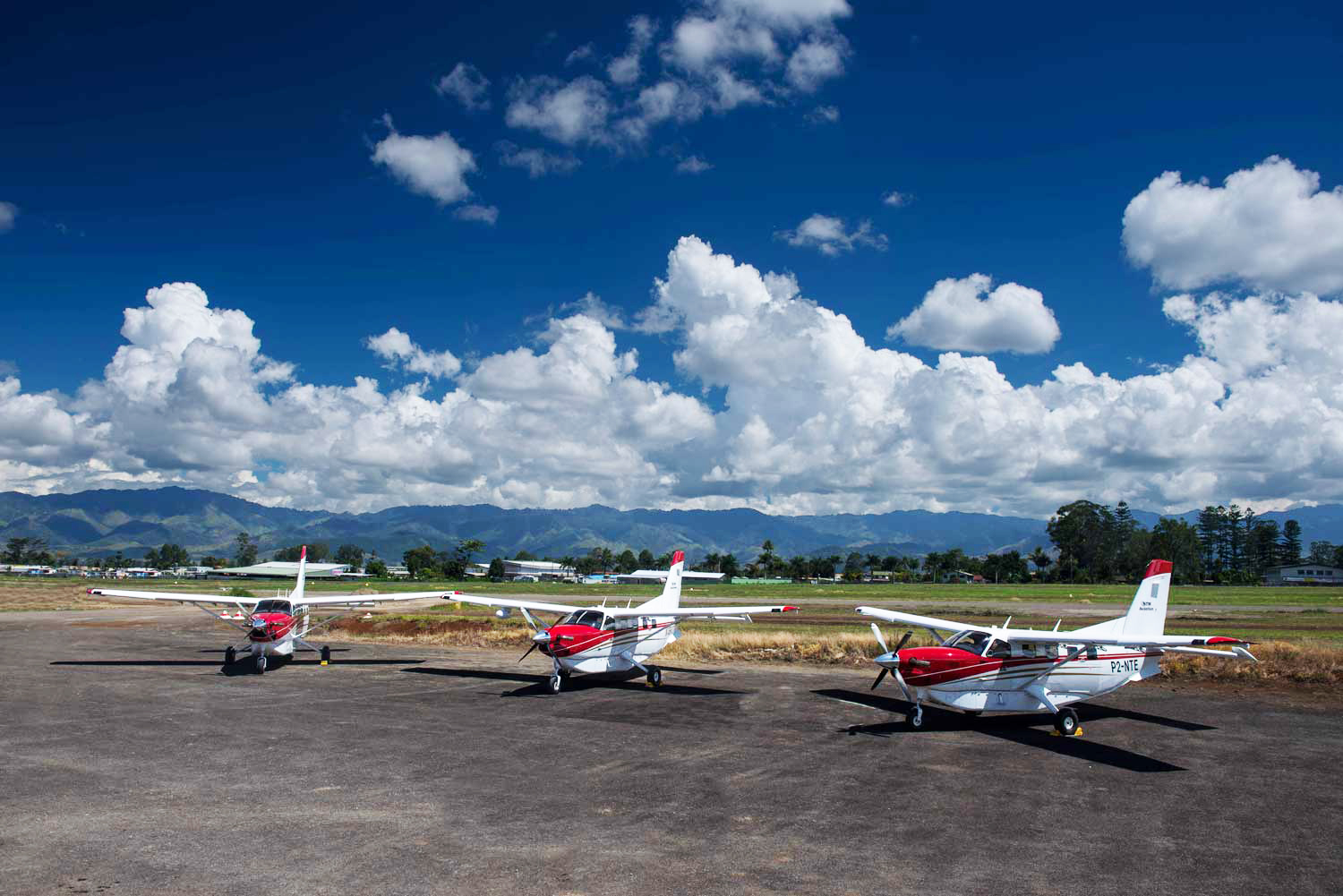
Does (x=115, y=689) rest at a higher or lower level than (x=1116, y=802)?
lower

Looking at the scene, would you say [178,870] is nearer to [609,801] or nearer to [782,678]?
[609,801]

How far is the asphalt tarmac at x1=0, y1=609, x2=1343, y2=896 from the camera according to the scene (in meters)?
8.84

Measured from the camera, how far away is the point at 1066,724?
16703 millimetres

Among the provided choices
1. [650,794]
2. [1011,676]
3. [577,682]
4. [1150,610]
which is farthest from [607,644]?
[1150,610]

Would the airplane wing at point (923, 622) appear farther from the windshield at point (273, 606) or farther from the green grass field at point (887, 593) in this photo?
the green grass field at point (887, 593)

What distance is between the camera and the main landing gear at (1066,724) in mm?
16688

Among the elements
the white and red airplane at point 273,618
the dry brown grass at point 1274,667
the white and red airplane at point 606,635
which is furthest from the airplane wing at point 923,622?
the white and red airplane at point 273,618

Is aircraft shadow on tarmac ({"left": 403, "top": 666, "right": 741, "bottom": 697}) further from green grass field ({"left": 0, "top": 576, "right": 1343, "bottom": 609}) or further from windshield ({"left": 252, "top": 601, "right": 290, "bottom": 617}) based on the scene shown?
green grass field ({"left": 0, "top": 576, "right": 1343, "bottom": 609})

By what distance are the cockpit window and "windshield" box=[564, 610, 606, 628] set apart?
1011 centimetres

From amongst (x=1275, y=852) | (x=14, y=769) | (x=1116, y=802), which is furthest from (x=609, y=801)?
(x=14, y=769)

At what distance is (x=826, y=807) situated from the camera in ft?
37.7

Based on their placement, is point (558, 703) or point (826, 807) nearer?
point (826, 807)

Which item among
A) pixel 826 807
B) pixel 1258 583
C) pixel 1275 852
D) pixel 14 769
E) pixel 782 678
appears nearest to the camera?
pixel 1275 852

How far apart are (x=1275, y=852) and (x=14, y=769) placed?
61.1ft
